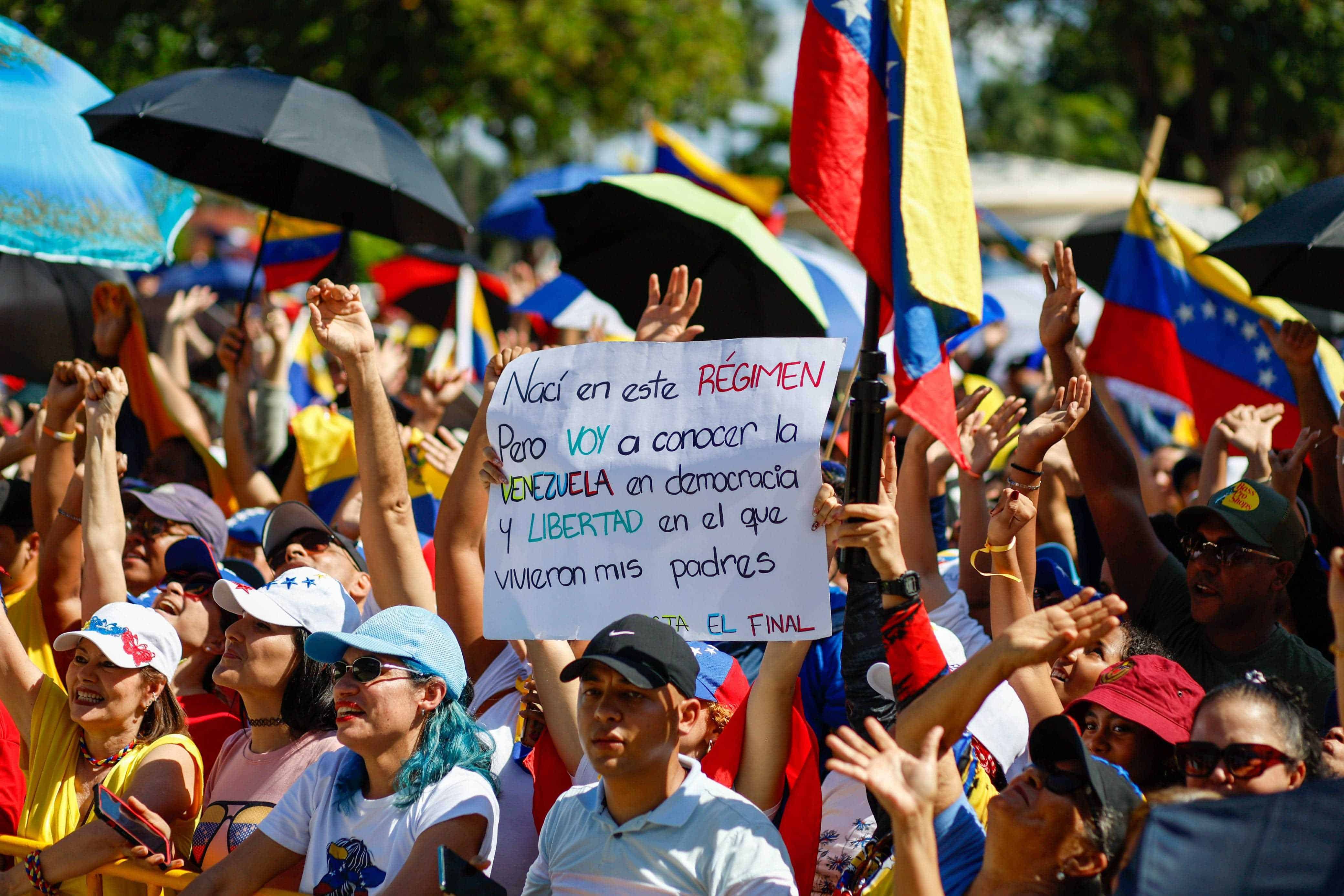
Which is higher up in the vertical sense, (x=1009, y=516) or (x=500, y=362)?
(x=500, y=362)

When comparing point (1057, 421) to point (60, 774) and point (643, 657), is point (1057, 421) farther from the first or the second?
point (60, 774)

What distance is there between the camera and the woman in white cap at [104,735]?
3869mm

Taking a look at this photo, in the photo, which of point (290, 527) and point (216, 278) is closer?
point (290, 527)

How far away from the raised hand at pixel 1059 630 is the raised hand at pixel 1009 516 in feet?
2.76

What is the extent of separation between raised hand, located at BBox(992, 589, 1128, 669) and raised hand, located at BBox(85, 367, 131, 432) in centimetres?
322

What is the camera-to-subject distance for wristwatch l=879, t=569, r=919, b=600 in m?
3.11

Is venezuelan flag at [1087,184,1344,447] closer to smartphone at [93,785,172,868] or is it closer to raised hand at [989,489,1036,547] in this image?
raised hand at [989,489,1036,547]

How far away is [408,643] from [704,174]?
658 centimetres

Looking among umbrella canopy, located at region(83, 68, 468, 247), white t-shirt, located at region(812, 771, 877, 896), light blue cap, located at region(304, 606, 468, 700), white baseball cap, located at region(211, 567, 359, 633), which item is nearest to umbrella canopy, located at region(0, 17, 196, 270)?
umbrella canopy, located at region(83, 68, 468, 247)

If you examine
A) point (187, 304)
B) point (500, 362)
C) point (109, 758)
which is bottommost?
point (109, 758)

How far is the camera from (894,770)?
Result: 2.71 m

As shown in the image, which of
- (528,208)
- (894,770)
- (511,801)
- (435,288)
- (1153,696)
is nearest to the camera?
(894,770)

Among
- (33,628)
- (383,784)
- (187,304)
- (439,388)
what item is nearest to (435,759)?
(383,784)

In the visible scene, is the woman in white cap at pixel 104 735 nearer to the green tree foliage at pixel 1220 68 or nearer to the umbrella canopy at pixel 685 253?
the umbrella canopy at pixel 685 253
